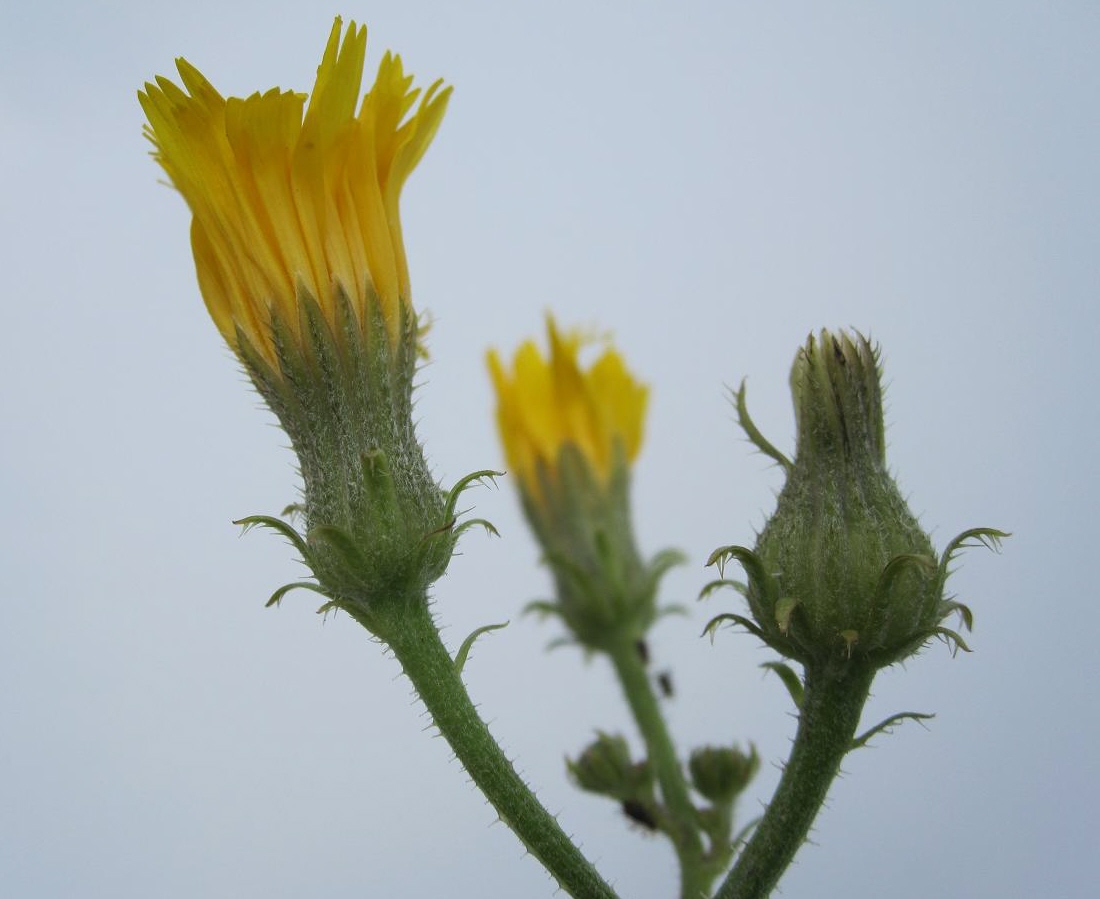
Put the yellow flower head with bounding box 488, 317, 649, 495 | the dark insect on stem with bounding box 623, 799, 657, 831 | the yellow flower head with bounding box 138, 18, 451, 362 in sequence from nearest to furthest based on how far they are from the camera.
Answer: the yellow flower head with bounding box 138, 18, 451, 362 → the dark insect on stem with bounding box 623, 799, 657, 831 → the yellow flower head with bounding box 488, 317, 649, 495

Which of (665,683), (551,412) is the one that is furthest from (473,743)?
(551,412)

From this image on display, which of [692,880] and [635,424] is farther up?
[635,424]

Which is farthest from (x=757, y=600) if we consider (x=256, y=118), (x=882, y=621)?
(x=256, y=118)

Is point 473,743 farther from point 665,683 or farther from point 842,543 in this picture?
point 665,683

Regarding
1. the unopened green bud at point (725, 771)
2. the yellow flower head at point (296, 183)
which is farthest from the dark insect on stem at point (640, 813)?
the yellow flower head at point (296, 183)

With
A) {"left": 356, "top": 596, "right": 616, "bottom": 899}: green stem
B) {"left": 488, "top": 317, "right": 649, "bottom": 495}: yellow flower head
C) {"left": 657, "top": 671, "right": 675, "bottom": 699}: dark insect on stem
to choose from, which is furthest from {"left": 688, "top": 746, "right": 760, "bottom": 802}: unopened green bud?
{"left": 488, "top": 317, "right": 649, "bottom": 495}: yellow flower head

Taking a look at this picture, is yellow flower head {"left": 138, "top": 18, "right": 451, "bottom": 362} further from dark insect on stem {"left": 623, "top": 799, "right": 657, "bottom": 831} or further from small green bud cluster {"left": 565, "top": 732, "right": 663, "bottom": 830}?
dark insect on stem {"left": 623, "top": 799, "right": 657, "bottom": 831}

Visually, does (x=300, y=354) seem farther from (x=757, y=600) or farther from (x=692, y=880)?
(x=692, y=880)

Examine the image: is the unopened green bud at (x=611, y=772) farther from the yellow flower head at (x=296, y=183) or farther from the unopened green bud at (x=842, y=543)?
the yellow flower head at (x=296, y=183)
